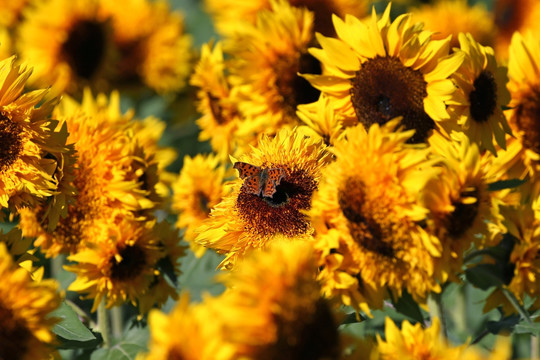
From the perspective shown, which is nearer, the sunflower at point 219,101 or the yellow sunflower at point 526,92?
the yellow sunflower at point 526,92

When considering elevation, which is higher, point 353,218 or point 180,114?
point 353,218

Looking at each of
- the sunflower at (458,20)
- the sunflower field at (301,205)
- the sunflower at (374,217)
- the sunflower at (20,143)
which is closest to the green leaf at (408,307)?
the sunflower field at (301,205)

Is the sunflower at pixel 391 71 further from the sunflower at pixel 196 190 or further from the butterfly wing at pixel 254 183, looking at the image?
the sunflower at pixel 196 190

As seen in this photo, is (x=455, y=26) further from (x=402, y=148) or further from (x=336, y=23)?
(x=402, y=148)

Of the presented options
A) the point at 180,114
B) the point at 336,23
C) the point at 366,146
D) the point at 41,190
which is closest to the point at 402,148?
the point at 366,146

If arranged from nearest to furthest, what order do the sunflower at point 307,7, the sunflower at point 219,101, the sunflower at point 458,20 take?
1. the sunflower at point 219,101
2. the sunflower at point 307,7
3. the sunflower at point 458,20

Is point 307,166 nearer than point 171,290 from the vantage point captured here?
Yes
